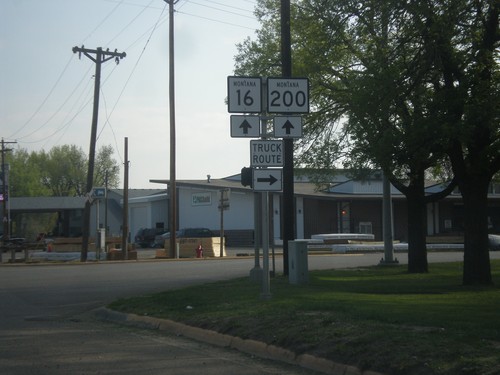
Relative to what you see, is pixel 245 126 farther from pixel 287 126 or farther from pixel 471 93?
pixel 471 93

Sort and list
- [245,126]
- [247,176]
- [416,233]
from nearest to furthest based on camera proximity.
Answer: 1. [245,126]
2. [247,176]
3. [416,233]

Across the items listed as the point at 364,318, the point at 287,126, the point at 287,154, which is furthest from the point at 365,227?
the point at 364,318

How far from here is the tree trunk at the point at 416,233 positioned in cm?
2455

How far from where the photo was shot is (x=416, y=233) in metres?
24.8

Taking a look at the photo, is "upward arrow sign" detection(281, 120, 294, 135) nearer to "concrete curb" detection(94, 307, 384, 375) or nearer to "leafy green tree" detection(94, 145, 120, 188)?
"concrete curb" detection(94, 307, 384, 375)

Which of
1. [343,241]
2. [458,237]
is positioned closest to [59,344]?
[343,241]

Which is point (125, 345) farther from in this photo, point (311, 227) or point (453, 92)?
point (311, 227)

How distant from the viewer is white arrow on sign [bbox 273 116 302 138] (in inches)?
568

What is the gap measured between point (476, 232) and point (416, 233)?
588 centimetres

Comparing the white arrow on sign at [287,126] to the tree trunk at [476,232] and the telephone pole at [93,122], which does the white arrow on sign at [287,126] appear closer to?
the tree trunk at [476,232]

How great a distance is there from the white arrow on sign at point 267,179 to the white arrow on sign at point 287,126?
2.47ft

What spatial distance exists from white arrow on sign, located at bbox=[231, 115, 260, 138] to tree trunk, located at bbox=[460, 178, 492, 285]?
7317 millimetres

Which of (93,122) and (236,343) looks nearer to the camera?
(236,343)

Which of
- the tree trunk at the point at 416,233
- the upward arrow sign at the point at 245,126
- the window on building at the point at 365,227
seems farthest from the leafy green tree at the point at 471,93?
the window on building at the point at 365,227
